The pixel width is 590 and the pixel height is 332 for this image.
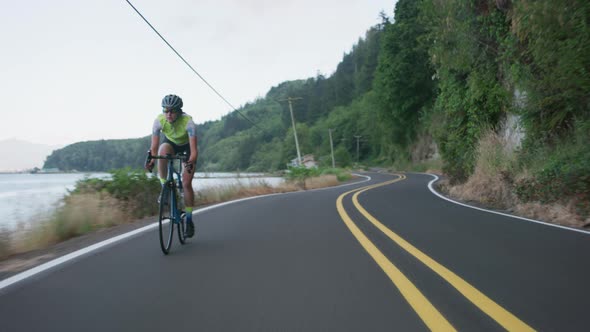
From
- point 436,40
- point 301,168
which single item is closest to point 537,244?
point 436,40

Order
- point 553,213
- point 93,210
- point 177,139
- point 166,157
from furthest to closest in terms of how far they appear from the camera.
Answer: point 553,213 → point 93,210 → point 177,139 → point 166,157

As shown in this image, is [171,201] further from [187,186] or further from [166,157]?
[166,157]

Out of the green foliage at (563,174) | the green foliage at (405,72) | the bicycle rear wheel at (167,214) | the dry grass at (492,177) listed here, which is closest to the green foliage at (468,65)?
the dry grass at (492,177)

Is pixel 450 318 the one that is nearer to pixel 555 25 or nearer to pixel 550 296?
pixel 550 296

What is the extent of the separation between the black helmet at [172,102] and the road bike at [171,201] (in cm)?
61

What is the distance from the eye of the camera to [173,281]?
378 centimetres

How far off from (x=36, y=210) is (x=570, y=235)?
26.7 ft

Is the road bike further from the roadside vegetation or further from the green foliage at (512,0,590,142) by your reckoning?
the green foliage at (512,0,590,142)

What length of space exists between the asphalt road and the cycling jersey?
142 centimetres

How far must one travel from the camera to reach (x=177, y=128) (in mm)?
5574

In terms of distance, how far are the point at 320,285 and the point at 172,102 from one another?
3.00 meters

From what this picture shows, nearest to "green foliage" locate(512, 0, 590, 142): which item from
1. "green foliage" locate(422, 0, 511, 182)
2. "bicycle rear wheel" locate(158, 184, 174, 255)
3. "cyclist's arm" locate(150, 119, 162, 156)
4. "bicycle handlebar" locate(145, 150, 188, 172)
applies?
"green foliage" locate(422, 0, 511, 182)

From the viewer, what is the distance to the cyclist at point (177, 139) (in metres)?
5.31

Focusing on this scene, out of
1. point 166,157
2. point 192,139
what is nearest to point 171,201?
point 166,157
